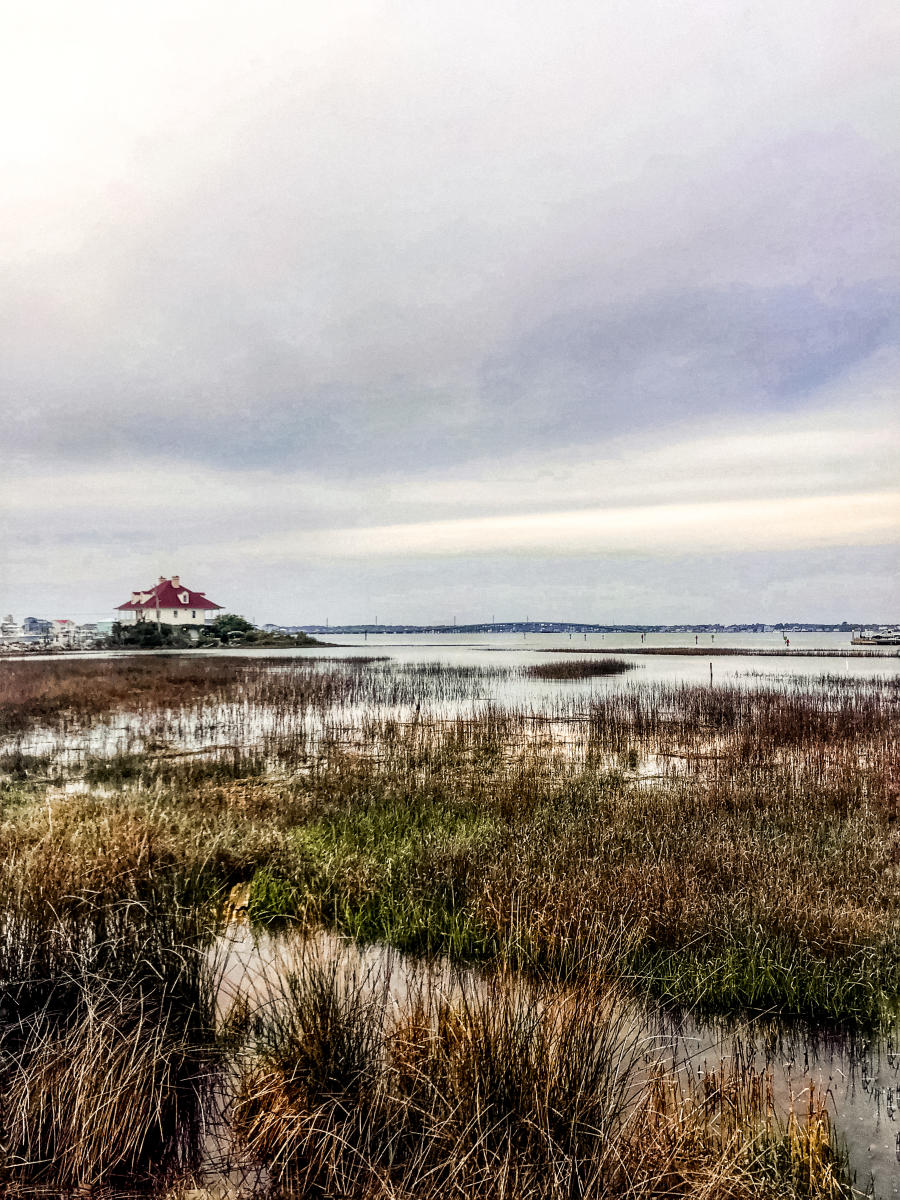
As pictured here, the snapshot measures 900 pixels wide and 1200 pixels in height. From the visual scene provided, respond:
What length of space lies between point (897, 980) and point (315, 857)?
5.31 m

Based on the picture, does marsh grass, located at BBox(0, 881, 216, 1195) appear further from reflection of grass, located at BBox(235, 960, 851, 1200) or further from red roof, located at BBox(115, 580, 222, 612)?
red roof, located at BBox(115, 580, 222, 612)

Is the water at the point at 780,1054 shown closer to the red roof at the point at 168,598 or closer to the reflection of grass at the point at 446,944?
the reflection of grass at the point at 446,944

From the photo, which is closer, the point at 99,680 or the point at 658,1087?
the point at 658,1087

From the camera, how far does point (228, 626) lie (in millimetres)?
79875

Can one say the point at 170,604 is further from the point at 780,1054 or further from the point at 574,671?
the point at 780,1054

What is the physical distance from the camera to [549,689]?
29812mm

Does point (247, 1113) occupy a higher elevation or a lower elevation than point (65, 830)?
lower

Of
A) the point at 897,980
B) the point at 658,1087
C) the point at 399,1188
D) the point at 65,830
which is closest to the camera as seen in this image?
the point at 399,1188

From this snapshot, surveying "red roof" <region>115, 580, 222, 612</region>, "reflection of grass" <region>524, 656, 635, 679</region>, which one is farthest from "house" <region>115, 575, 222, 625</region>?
"reflection of grass" <region>524, 656, 635, 679</region>

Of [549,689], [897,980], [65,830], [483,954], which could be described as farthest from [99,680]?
[897,980]

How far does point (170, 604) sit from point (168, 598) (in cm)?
81

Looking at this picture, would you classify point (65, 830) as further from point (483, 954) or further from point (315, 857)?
point (483, 954)

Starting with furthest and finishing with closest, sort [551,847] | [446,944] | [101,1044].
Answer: [551,847] → [446,944] → [101,1044]

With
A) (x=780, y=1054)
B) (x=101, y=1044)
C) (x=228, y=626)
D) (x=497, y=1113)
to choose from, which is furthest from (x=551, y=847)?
(x=228, y=626)
